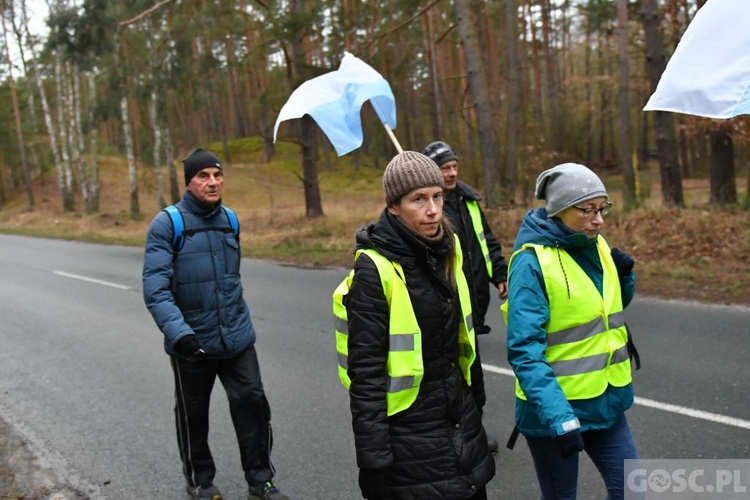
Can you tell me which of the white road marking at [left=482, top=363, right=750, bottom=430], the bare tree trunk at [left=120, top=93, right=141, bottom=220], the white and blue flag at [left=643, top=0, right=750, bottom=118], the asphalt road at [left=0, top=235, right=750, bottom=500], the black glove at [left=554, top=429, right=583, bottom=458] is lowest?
the white road marking at [left=482, top=363, right=750, bottom=430]

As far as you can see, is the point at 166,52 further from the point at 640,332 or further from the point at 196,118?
the point at 196,118

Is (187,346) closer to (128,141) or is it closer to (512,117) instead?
(512,117)

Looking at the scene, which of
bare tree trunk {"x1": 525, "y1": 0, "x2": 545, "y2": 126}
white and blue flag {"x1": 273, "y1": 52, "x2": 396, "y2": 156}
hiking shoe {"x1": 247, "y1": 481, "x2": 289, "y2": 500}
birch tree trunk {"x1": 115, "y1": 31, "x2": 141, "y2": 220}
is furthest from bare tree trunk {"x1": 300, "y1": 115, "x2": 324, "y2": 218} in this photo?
hiking shoe {"x1": 247, "y1": 481, "x2": 289, "y2": 500}

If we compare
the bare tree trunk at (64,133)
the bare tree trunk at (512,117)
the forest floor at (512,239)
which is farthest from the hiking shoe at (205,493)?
the bare tree trunk at (64,133)

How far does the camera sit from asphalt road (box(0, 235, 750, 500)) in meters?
4.17

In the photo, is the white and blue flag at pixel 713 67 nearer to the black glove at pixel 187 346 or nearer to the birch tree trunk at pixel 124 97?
the black glove at pixel 187 346

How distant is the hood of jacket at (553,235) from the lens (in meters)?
2.74

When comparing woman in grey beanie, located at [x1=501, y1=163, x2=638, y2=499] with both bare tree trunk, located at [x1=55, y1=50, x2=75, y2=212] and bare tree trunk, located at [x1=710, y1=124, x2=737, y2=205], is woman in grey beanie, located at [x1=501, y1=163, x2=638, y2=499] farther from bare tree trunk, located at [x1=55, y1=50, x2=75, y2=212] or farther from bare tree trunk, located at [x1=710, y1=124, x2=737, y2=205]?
bare tree trunk, located at [x1=55, y1=50, x2=75, y2=212]

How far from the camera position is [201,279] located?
375cm

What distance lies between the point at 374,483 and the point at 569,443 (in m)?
0.77

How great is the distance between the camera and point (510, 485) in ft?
12.6

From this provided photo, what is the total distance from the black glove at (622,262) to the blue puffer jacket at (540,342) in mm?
213

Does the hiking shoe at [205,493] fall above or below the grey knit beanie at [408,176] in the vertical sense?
below

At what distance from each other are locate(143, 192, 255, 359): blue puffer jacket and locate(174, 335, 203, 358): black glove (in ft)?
0.40
